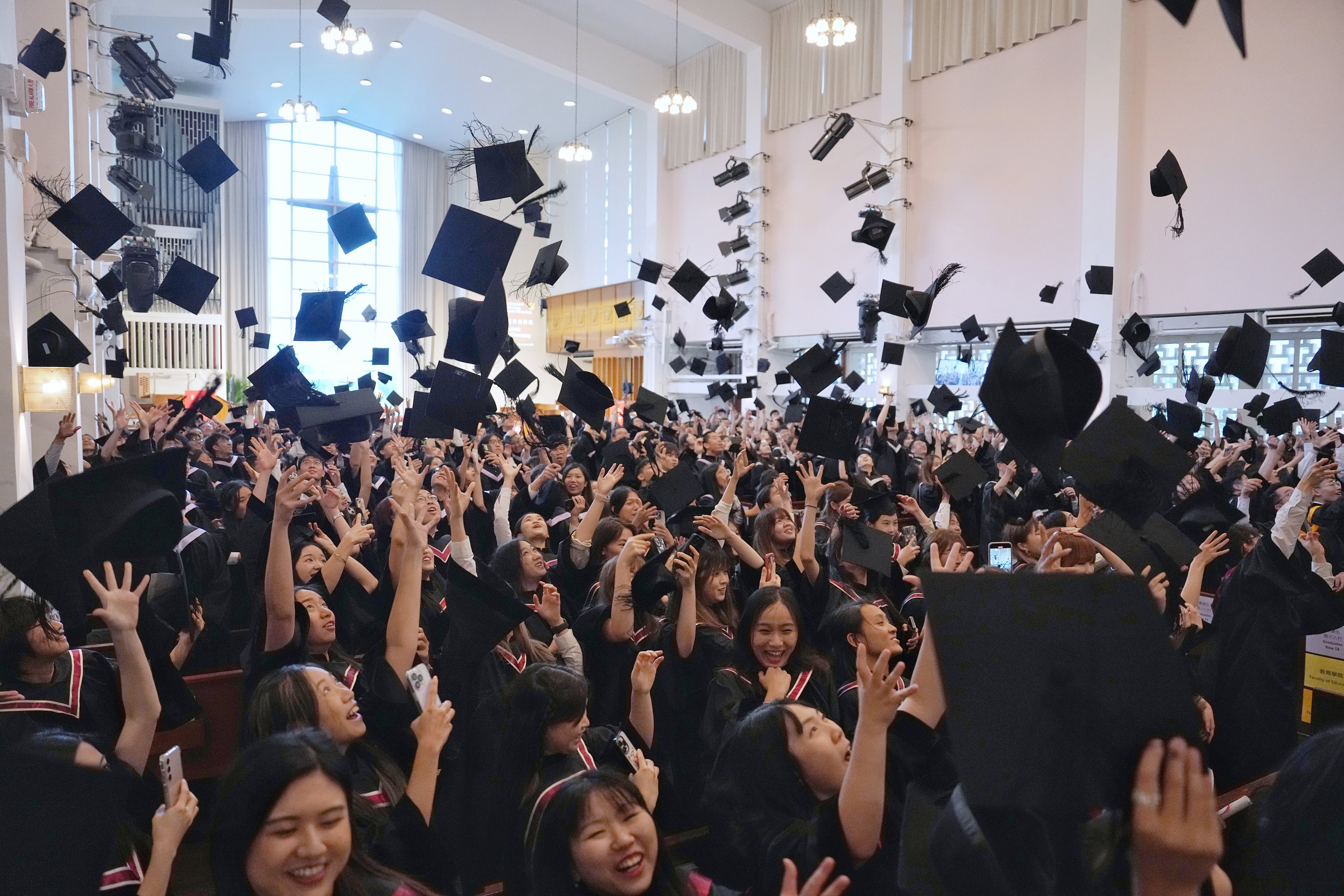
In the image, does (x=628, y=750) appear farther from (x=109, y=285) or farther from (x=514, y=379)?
(x=109, y=285)

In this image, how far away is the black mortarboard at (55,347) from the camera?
21.6 ft

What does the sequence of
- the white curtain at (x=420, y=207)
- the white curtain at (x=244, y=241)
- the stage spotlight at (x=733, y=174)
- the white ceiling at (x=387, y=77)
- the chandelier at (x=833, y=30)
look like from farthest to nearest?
the white curtain at (x=420, y=207) < the white curtain at (x=244, y=241) < the white ceiling at (x=387, y=77) < the stage spotlight at (x=733, y=174) < the chandelier at (x=833, y=30)

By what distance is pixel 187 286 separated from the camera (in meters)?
6.68

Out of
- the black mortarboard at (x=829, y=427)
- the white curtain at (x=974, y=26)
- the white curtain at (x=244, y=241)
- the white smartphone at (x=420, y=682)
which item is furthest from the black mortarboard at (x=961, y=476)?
the white curtain at (x=244, y=241)

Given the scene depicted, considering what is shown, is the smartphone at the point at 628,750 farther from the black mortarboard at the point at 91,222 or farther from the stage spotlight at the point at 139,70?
the stage spotlight at the point at 139,70

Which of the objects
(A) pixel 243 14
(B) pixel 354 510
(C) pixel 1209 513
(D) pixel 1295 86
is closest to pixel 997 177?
(D) pixel 1295 86

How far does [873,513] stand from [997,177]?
11400 mm

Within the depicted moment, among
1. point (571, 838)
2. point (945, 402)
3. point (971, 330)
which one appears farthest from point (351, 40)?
point (571, 838)

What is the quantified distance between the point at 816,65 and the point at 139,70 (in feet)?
37.9

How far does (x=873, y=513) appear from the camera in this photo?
4.81 meters

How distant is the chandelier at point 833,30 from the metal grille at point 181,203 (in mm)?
14873

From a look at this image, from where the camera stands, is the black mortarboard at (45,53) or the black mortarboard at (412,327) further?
the black mortarboard at (412,327)

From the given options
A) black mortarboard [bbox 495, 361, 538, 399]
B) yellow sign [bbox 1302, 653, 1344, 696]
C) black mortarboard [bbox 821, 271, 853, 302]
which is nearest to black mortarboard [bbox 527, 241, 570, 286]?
black mortarboard [bbox 495, 361, 538, 399]

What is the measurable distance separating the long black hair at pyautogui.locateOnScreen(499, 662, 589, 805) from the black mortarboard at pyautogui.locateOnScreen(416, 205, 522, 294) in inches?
103
